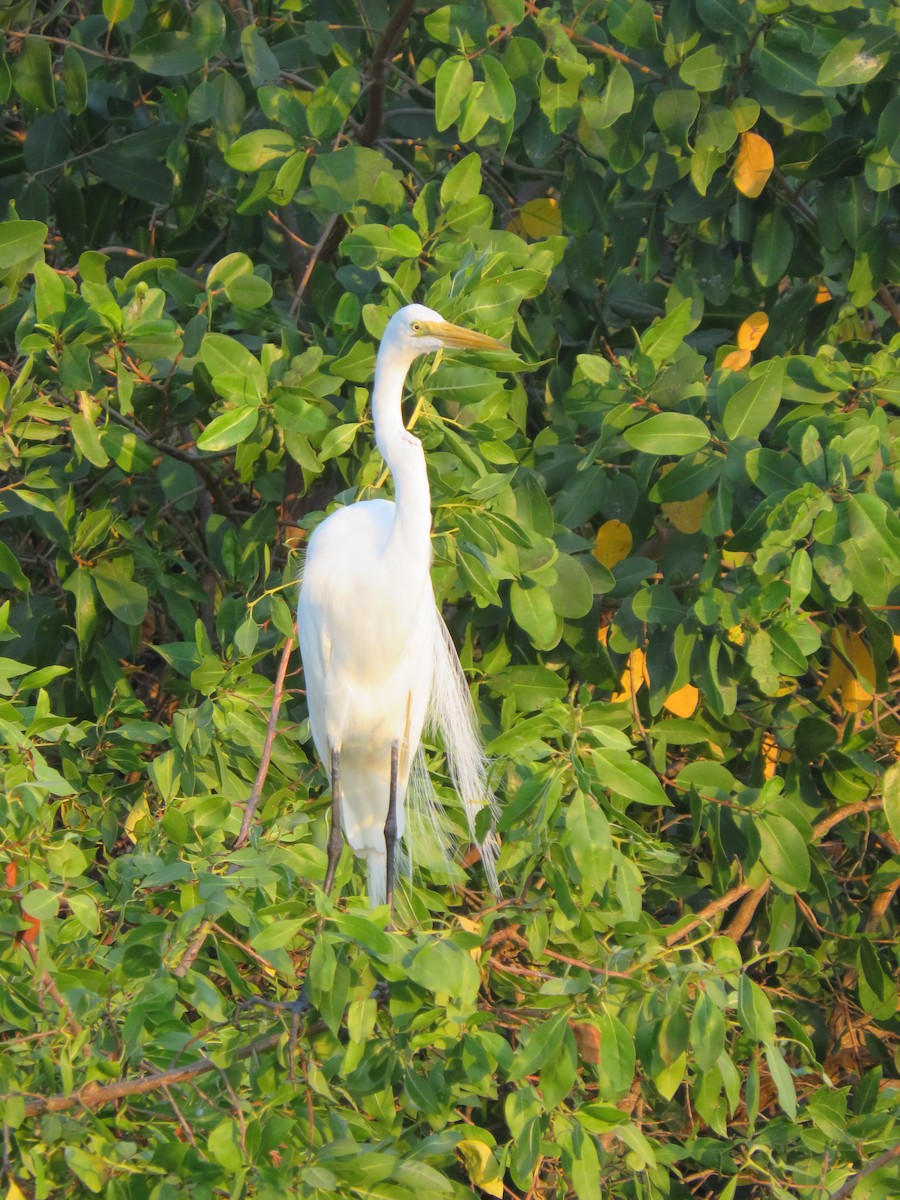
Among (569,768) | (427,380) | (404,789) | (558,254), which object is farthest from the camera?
(404,789)

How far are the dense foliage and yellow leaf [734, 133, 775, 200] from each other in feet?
0.11

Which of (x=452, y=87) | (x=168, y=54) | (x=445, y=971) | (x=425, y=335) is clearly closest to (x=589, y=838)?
(x=445, y=971)

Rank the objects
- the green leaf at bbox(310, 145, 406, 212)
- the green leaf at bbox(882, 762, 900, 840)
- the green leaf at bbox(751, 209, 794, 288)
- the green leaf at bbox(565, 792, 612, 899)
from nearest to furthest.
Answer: the green leaf at bbox(565, 792, 612, 899) → the green leaf at bbox(882, 762, 900, 840) → the green leaf at bbox(310, 145, 406, 212) → the green leaf at bbox(751, 209, 794, 288)

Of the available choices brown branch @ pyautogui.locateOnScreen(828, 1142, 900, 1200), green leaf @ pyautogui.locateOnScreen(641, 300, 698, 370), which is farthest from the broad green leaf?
brown branch @ pyautogui.locateOnScreen(828, 1142, 900, 1200)

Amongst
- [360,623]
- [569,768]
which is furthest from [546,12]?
[569,768]

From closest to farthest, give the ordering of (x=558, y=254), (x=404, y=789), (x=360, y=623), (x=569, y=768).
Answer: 1. (x=569, y=768)
2. (x=558, y=254)
3. (x=360, y=623)
4. (x=404, y=789)

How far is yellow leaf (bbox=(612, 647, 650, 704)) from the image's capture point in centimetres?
295

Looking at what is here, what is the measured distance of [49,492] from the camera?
2885 mm

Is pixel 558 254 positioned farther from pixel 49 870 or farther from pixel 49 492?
pixel 49 870

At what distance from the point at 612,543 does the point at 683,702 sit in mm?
358

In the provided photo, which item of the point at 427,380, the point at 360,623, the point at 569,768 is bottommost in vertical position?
the point at 360,623

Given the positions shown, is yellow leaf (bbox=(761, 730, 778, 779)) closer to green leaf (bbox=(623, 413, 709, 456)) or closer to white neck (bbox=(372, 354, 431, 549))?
green leaf (bbox=(623, 413, 709, 456))

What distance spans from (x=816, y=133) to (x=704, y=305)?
16.9 inches

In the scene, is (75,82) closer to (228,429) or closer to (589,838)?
(228,429)
